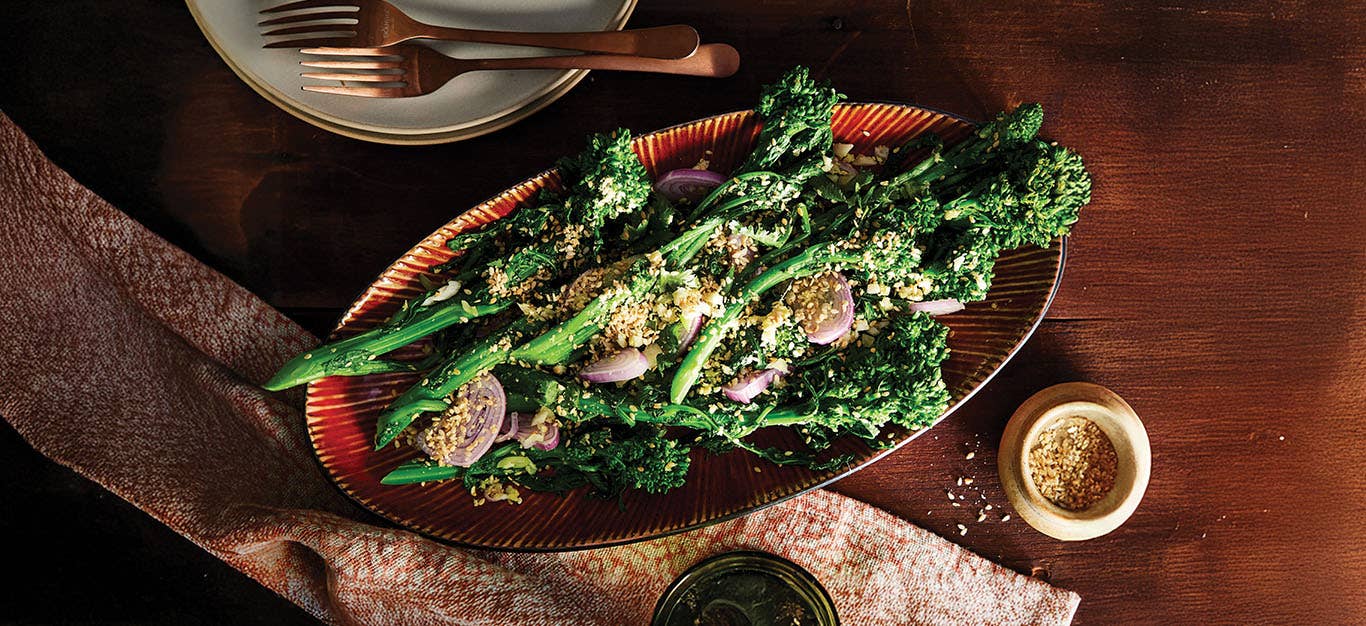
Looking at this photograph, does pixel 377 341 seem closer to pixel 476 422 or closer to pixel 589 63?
pixel 476 422

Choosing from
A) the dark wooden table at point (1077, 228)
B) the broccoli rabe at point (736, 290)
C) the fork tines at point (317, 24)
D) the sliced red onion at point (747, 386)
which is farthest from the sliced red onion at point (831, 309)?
the fork tines at point (317, 24)

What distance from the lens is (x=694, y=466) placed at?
1981mm

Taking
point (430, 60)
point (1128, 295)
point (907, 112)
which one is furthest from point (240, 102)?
point (1128, 295)

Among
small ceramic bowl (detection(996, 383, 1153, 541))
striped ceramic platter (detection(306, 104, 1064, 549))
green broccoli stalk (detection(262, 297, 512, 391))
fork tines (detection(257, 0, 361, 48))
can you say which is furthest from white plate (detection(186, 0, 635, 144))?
small ceramic bowl (detection(996, 383, 1153, 541))

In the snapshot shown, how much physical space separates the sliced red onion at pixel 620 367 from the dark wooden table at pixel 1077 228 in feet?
1.81

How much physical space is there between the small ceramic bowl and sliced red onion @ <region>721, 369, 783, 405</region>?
0.67 meters

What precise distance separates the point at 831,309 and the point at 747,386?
0.80 feet

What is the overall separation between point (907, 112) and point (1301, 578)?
5.46 feet

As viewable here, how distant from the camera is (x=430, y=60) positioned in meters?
1.85

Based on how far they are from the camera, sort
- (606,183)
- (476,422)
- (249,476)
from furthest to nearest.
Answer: (249,476), (476,422), (606,183)

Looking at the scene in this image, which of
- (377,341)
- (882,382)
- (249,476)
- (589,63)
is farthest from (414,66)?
(882,382)

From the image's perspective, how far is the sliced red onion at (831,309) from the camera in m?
1.79

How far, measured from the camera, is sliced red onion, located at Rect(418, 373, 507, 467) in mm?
1812

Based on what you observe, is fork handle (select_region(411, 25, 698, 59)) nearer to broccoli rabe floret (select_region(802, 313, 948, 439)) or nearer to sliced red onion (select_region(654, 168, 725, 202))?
sliced red onion (select_region(654, 168, 725, 202))
